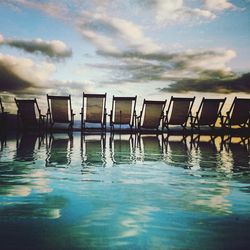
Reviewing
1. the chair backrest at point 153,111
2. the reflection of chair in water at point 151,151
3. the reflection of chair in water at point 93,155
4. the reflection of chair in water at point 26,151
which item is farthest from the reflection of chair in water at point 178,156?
the chair backrest at point 153,111

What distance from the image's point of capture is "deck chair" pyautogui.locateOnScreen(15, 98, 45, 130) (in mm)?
12172

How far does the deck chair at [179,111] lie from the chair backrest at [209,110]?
1.44ft

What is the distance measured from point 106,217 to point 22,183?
121 cm

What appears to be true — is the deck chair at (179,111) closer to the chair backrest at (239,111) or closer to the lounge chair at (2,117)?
the chair backrest at (239,111)

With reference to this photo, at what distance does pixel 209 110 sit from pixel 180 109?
1.04 meters

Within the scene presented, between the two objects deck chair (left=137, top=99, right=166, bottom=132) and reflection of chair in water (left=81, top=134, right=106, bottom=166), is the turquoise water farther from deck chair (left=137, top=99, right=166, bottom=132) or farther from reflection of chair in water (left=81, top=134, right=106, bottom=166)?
deck chair (left=137, top=99, right=166, bottom=132)

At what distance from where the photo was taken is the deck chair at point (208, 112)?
490 inches

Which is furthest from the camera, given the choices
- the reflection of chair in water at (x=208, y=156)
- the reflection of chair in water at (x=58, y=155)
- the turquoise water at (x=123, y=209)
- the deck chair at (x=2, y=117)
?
the deck chair at (x=2, y=117)

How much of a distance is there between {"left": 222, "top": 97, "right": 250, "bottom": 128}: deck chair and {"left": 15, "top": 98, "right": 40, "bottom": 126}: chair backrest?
6720 mm

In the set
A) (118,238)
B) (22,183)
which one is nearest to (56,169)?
(22,183)

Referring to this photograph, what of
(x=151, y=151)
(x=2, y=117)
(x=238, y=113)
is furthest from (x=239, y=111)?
(x=2, y=117)

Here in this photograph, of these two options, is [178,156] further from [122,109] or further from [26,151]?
[122,109]

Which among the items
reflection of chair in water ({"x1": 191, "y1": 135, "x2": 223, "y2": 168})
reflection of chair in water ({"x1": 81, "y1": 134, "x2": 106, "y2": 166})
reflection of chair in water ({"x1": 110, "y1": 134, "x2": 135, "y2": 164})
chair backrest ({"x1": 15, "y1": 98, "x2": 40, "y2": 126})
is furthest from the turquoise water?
chair backrest ({"x1": 15, "y1": 98, "x2": 40, "y2": 126})

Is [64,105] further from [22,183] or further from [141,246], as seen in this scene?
[141,246]
